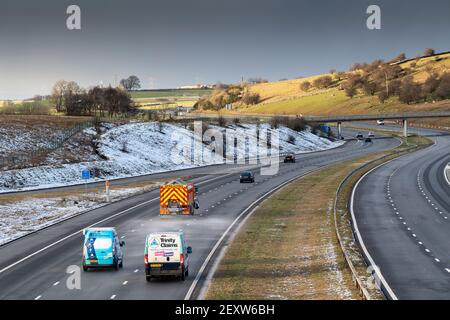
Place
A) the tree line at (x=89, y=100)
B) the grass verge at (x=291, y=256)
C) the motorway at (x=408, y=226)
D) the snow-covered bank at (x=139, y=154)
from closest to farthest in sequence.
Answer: the grass verge at (x=291, y=256), the motorway at (x=408, y=226), the snow-covered bank at (x=139, y=154), the tree line at (x=89, y=100)

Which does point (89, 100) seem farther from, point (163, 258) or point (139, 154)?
point (163, 258)

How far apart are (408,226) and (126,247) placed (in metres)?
19.5

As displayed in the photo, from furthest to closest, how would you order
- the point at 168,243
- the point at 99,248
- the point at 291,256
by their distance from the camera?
the point at 291,256
the point at 99,248
the point at 168,243

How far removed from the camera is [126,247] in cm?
3966

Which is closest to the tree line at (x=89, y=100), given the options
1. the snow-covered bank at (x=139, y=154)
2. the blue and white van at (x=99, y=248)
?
the snow-covered bank at (x=139, y=154)

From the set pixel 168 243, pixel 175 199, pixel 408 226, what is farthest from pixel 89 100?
pixel 168 243

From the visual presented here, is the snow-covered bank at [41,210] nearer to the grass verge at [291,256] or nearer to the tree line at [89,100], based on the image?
the grass verge at [291,256]

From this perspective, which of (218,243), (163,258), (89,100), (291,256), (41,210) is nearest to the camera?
(163,258)

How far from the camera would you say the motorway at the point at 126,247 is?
93.8ft

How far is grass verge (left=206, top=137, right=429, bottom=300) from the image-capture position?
28.0 meters

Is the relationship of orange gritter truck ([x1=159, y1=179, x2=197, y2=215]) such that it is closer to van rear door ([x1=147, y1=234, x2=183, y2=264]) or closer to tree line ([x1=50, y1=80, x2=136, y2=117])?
van rear door ([x1=147, y1=234, x2=183, y2=264])

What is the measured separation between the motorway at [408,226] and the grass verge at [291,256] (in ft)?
4.93
